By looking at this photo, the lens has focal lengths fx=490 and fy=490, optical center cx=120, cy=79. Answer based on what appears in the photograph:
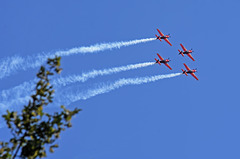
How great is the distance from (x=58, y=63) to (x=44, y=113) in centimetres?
331

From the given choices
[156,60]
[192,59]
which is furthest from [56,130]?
[192,59]

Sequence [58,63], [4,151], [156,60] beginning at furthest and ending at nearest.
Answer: [156,60], [58,63], [4,151]

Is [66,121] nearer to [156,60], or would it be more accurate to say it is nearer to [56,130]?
[56,130]

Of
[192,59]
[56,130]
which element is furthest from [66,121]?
[192,59]

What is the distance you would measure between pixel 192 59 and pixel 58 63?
123528mm

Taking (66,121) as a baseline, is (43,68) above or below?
above

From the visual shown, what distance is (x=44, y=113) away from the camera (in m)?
29.4

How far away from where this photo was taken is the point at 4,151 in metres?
28.4

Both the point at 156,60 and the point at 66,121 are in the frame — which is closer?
the point at 66,121

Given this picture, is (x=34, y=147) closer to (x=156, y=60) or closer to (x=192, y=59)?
(x=156, y=60)

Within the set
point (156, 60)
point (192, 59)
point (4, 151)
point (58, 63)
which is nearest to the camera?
point (4, 151)

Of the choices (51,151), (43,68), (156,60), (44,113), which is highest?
(156,60)

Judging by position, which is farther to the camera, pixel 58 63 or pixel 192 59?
pixel 192 59

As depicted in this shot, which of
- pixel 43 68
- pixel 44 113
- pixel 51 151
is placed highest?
pixel 43 68
